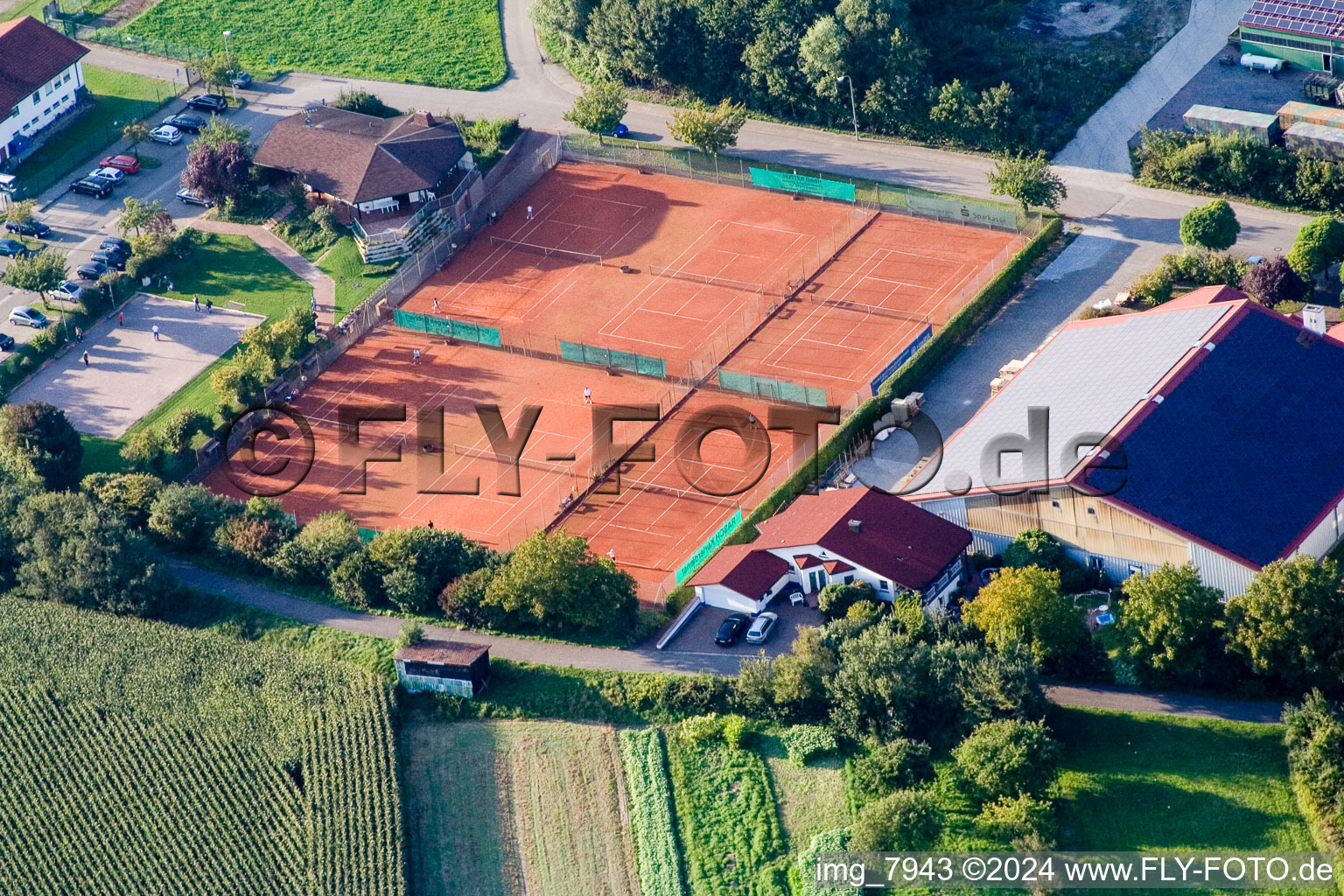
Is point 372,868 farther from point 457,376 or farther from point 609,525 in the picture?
point 457,376

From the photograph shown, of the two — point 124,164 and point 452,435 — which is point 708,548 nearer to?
point 452,435

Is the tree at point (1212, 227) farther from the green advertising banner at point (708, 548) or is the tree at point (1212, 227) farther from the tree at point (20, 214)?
the tree at point (20, 214)

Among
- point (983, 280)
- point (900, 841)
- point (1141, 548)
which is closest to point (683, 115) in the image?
point (983, 280)

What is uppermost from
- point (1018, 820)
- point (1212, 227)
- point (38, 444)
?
point (1212, 227)

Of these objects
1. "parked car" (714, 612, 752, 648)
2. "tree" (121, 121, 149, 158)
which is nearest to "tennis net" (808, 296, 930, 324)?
"parked car" (714, 612, 752, 648)

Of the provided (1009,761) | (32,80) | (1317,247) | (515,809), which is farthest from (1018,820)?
(32,80)

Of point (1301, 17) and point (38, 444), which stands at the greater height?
point (1301, 17)
